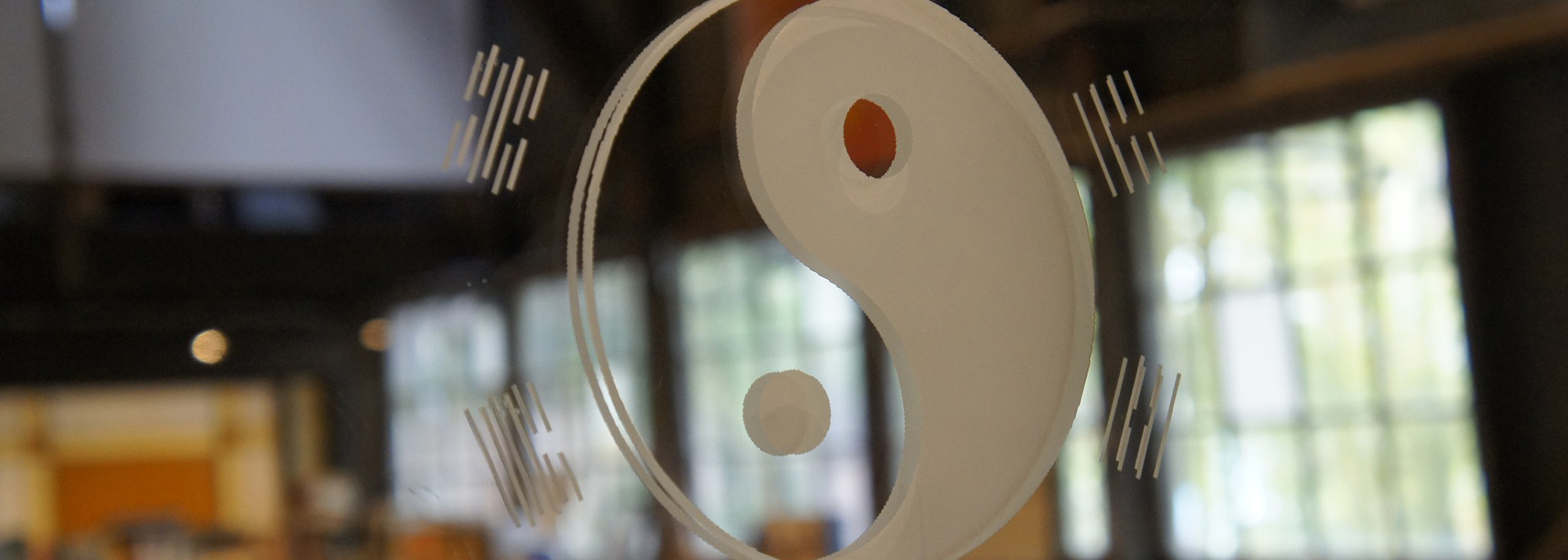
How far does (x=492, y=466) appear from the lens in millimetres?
858

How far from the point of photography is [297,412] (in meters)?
0.76

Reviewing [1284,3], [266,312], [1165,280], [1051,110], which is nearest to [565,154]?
[266,312]

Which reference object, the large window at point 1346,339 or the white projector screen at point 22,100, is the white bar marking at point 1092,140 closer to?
the white projector screen at point 22,100

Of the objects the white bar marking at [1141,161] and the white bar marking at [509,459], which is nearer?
the white bar marking at [509,459]

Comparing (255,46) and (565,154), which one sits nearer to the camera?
(255,46)

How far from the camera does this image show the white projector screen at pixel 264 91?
29.0 inches

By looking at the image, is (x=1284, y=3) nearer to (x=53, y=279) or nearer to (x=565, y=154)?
(x=565, y=154)

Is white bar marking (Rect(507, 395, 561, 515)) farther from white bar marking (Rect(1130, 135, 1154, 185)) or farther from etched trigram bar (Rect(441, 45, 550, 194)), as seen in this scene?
white bar marking (Rect(1130, 135, 1154, 185))

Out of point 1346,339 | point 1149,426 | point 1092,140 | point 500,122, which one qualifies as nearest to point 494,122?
point 500,122

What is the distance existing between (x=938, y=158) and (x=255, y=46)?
2.04 feet

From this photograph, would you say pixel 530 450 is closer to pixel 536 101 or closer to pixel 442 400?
pixel 442 400

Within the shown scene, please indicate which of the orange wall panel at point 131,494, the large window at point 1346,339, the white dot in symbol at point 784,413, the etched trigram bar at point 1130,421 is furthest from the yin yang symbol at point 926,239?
the large window at point 1346,339

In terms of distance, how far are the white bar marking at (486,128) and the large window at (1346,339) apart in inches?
69.4

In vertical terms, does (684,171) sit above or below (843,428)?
above
